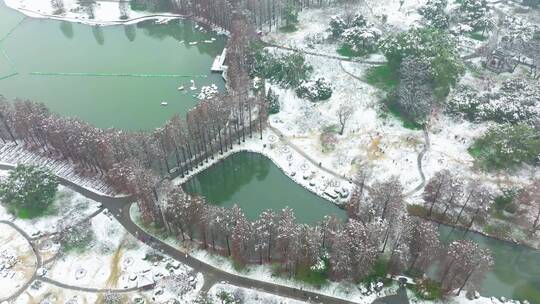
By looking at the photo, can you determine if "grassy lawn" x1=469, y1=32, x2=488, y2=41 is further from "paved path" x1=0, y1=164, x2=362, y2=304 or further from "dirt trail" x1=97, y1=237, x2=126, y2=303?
"dirt trail" x1=97, y1=237, x2=126, y2=303

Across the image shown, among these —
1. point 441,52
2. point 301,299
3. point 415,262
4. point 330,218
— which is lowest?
point 301,299

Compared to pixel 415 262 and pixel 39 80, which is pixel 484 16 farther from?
pixel 39 80

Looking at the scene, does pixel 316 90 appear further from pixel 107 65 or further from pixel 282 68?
pixel 107 65

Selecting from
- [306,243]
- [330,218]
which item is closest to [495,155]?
[330,218]

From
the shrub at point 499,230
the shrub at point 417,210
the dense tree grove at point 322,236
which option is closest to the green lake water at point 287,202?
the shrub at point 499,230

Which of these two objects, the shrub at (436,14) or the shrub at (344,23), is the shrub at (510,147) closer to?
the shrub at (436,14)

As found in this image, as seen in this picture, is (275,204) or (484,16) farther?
(484,16)

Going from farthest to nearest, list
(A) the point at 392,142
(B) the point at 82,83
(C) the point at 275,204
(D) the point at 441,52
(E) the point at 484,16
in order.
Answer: (E) the point at 484,16
(B) the point at 82,83
(D) the point at 441,52
(A) the point at 392,142
(C) the point at 275,204

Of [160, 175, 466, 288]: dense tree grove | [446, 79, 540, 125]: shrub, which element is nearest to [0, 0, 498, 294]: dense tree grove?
[160, 175, 466, 288]: dense tree grove
